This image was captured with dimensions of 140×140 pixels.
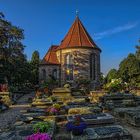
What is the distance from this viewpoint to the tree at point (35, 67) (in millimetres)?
58203

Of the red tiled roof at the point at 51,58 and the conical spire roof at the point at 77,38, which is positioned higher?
the conical spire roof at the point at 77,38

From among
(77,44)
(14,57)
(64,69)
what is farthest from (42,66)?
(14,57)

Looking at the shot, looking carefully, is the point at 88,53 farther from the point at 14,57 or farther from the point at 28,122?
the point at 28,122

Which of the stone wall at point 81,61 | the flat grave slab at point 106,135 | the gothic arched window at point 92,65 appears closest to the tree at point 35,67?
the stone wall at point 81,61

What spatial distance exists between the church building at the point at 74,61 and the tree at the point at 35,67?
7.19m

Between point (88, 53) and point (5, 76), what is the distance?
16407 millimetres

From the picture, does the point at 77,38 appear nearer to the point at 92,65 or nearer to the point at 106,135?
the point at 92,65

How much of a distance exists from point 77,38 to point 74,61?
184 inches

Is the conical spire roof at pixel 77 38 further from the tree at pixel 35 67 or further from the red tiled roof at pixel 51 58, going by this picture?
the tree at pixel 35 67

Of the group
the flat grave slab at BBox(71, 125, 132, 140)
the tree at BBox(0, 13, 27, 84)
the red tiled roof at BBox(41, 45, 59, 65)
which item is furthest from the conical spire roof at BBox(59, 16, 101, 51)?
the flat grave slab at BBox(71, 125, 132, 140)

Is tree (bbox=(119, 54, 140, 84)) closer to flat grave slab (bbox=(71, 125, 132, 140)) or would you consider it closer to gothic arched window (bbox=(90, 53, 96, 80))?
gothic arched window (bbox=(90, 53, 96, 80))

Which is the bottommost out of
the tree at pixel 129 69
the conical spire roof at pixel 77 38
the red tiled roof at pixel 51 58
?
the tree at pixel 129 69

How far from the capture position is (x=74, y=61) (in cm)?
4738

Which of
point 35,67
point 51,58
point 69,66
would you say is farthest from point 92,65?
point 35,67
